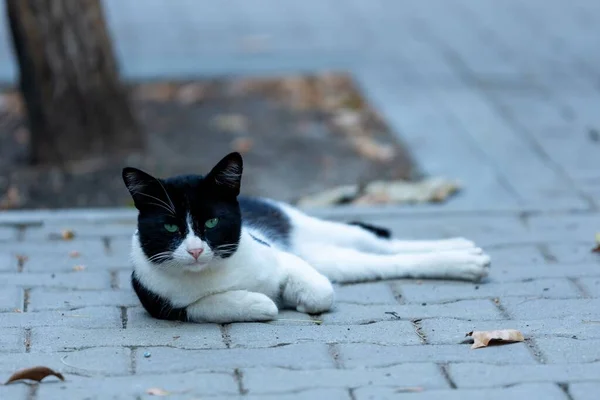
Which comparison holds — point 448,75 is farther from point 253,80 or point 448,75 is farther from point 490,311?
point 490,311

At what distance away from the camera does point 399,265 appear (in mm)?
4348

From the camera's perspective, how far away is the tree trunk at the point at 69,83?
623 centimetres

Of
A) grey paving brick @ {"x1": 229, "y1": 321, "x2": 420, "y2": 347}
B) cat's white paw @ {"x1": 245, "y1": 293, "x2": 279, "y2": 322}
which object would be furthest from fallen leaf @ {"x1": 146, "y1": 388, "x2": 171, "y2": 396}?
cat's white paw @ {"x1": 245, "y1": 293, "x2": 279, "y2": 322}

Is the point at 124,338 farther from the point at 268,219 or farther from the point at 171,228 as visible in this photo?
the point at 268,219

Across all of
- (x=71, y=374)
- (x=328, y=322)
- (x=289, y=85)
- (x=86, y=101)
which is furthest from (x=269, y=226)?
(x=289, y=85)

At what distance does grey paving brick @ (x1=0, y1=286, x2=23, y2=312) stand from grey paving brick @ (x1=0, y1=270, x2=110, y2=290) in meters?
0.07

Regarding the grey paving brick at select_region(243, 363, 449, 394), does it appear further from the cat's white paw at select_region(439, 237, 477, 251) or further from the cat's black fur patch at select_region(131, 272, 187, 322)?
the cat's white paw at select_region(439, 237, 477, 251)

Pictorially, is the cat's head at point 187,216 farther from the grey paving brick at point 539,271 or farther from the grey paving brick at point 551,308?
the grey paving brick at point 539,271

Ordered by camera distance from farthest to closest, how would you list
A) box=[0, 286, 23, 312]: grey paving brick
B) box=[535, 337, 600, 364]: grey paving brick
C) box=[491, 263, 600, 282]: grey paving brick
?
box=[491, 263, 600, 282]: grey paving brick < box=[0, 286, 23, 312]: grey paving brick < box=[535, 337, 600, 364]: grey paving brick

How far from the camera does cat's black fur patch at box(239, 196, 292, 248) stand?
4318mm

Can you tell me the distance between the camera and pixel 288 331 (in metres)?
3.65

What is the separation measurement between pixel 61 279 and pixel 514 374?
7.07 ft

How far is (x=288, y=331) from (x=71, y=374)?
0.85 m

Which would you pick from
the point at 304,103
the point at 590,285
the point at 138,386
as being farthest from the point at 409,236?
the point at 304,103
